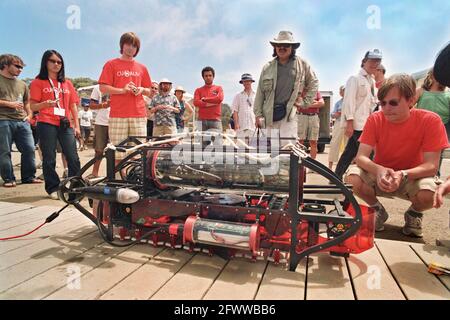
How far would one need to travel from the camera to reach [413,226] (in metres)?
3.11

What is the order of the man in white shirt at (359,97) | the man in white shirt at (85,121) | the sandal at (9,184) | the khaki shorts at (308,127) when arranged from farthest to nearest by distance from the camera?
the man in white shirt at (85,121) < the khaki shorts at (308,127) < the sandal at (9,184) < the man in white shirt at (359,97)

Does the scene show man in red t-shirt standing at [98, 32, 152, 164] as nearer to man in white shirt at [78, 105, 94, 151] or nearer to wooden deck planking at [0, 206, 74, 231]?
wooden deck planking at [0, 206, 74, 231]

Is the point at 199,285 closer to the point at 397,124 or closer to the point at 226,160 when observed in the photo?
the point at 226,160

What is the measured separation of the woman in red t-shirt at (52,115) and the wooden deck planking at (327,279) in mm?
3467

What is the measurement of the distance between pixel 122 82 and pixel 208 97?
2.75 m

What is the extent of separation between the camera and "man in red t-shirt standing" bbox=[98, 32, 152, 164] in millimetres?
3852

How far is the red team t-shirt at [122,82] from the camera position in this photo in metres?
3.88

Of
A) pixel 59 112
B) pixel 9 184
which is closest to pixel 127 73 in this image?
pixel 59 112

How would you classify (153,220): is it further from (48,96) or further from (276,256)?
(48,96)

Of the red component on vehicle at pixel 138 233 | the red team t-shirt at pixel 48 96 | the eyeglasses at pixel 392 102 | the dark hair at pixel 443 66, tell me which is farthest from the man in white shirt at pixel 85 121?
the dark hair at pixel 443 66

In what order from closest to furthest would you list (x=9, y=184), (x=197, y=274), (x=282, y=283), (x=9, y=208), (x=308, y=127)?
(x=282, y=283) → (x=197, y=274) → (x=9, y=208) → (x=9, y=184) → (x=308, y=127)

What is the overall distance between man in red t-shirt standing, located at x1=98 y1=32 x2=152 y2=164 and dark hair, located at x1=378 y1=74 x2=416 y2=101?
287cm

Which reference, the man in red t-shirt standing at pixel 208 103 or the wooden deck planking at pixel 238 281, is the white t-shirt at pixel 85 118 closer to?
the man in red t-shirt standing at pixel 208 103
